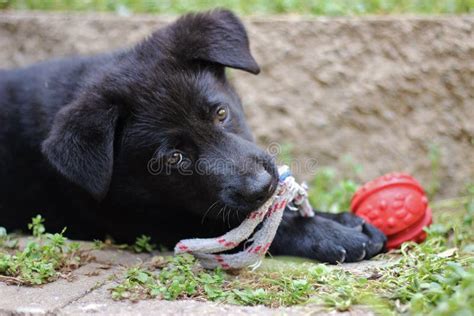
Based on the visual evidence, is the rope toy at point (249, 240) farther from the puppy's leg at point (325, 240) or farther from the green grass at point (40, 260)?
the green grass at point (40, 260)

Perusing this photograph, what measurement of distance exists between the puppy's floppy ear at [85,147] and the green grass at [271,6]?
1810 millimetres

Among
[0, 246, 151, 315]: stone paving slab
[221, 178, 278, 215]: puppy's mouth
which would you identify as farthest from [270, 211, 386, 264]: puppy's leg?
[0, 246, 151, 315]: stone paving slab

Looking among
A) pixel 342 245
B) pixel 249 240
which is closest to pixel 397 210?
pixel 342 245

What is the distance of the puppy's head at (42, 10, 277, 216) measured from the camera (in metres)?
2.75

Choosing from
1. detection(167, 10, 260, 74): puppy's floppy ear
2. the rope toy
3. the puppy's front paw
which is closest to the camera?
the rope toy

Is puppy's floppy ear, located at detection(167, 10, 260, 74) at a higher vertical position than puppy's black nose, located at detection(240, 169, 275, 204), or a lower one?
higher

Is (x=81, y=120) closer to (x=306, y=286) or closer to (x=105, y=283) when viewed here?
(x=105, y=283)

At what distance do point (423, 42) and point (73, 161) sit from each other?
7.63ft

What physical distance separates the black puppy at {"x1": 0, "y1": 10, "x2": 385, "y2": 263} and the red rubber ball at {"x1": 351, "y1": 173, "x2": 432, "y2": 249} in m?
0.14

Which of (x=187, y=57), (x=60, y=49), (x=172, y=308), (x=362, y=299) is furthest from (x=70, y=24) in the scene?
(x=362, y=299)

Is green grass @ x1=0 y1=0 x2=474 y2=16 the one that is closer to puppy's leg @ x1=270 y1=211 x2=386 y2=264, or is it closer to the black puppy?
the black puppy

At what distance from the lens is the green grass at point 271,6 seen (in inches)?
168

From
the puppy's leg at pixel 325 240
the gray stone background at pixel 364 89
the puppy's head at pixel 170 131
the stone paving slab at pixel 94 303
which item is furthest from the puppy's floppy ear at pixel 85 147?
the gray stone background at pixel 364 89

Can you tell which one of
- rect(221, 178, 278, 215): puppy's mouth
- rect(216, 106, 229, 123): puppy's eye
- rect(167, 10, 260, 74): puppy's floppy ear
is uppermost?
rect(167, 10, 260, 74): puppy's floppy ear
